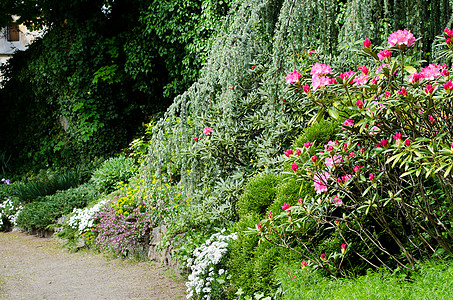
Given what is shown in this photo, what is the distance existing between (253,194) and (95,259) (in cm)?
296

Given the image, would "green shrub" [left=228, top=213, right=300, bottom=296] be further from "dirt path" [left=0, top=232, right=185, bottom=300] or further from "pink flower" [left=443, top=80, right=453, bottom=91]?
"pink flower" [left=443, top=80, right=453, bottom=91]

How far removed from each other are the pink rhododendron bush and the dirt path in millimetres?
1795

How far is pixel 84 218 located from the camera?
20.5ft

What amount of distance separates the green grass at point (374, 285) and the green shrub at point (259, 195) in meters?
0.74

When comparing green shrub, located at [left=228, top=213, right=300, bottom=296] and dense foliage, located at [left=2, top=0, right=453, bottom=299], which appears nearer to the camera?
dense foliage, located at [left=2, top=0, right=453, bottom=299]

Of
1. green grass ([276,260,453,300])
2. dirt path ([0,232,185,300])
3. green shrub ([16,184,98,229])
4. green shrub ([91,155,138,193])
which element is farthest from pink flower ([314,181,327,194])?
green shrub ([16,184,98,229])

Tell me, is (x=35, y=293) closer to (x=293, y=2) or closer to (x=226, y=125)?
(x=226, y=125)

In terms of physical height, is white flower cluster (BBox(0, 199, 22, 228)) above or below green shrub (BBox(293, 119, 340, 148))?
below

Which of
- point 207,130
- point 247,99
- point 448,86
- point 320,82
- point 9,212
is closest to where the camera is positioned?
point 448,86

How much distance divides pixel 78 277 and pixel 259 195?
2522 millimetres

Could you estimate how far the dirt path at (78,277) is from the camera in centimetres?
417

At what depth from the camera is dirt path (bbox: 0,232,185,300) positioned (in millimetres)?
4168

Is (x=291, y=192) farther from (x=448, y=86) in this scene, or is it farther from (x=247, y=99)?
(x=247, y=99)

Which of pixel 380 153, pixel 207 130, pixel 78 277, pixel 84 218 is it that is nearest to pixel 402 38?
pixel 380 153
